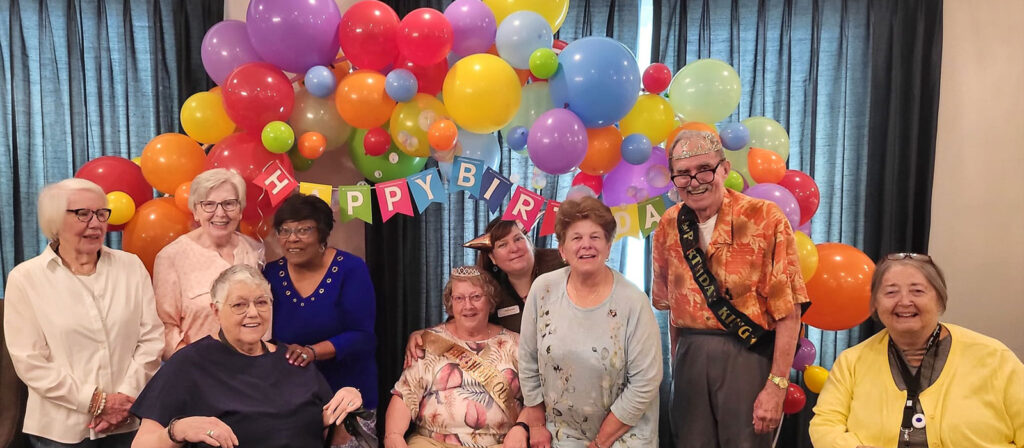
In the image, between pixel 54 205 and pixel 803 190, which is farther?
pixel 803 190

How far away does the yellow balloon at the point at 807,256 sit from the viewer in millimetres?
2658

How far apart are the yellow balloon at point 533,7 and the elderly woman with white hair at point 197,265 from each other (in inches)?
45.0

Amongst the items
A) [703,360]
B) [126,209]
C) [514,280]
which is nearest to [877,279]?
[703,360]

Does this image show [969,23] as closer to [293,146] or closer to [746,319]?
[746,319]

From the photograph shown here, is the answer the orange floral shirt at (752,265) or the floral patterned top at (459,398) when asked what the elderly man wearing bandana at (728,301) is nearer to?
the orange floral shirt at (752,265)

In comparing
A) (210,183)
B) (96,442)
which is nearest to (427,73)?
(210,183)

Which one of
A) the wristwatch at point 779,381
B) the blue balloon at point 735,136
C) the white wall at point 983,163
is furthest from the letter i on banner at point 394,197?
the white wall at point 983,163

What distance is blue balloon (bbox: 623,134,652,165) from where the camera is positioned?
2.66 meters

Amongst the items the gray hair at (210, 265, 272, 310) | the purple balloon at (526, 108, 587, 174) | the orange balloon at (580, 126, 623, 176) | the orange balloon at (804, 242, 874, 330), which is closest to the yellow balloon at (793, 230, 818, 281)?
the orange balloon at (804, 242, 874, 330)

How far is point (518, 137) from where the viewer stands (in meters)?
2.74

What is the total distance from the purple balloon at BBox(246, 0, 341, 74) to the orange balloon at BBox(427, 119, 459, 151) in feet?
1.70

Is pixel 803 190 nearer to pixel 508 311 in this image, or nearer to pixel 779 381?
pixel 779 381

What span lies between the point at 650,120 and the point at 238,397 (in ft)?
5.73

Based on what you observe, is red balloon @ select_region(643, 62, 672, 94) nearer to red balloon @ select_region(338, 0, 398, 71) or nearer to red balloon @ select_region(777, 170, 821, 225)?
red balloon @ select_region(777, 170, 821, 225)
